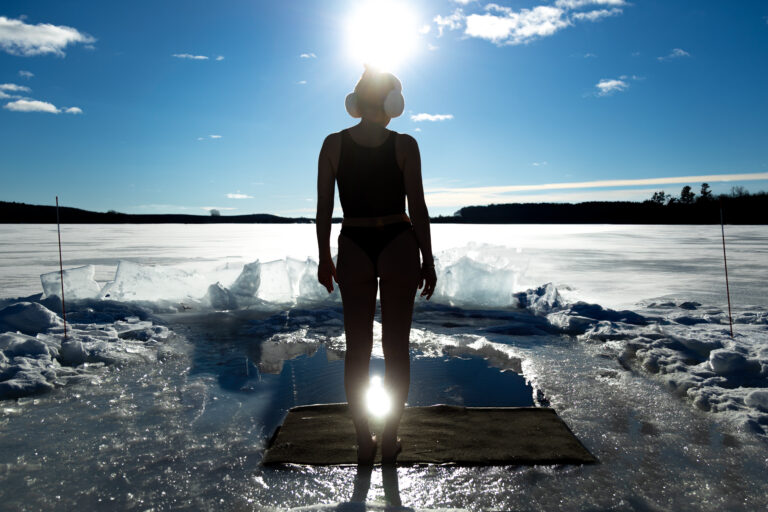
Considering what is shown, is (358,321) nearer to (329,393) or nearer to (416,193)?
(416,193)

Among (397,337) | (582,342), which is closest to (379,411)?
(397,337)

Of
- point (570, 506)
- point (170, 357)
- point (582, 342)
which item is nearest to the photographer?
point (570, 506)

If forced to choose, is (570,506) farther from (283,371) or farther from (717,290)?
(717,290)

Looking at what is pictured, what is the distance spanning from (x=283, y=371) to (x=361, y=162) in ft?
7.30

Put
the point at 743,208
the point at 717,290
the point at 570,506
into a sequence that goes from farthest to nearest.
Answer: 1. the point at 743,208
2. the point at 717,290
3. the point at 570,506

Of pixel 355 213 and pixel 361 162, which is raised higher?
pixel 361 162

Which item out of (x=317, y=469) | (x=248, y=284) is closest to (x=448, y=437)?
(x=317, y=469)

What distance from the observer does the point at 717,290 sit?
25.0 feet

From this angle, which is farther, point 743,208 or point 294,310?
point 743,208

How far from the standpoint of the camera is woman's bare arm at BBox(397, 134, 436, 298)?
7.63ft

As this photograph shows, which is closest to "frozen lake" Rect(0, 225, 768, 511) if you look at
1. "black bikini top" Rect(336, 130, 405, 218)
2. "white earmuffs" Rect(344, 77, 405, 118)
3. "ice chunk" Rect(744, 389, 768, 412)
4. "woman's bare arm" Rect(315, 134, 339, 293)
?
"ice chunk" Rect(744, 389, 768, 412)

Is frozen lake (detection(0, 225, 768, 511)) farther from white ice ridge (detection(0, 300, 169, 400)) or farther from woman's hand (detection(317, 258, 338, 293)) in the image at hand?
woman's hand (detection(317, 258, 338, 293))

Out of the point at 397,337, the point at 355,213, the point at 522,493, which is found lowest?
the point at 522,493

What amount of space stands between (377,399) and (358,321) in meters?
1.08
